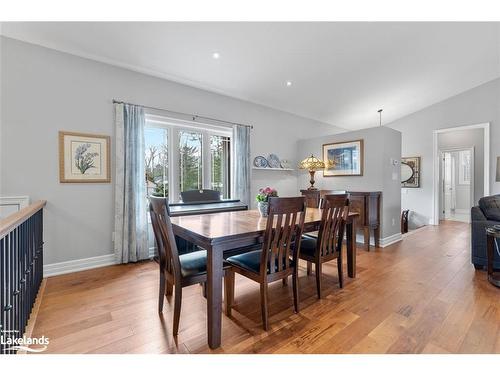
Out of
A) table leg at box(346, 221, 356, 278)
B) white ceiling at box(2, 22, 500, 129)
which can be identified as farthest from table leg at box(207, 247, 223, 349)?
white ceiling at box(2, 22, 500, 129)

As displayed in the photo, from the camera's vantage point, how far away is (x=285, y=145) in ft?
17.5

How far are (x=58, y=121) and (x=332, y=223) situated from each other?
11.0 ft

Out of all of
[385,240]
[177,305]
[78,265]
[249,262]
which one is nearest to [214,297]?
[177,305]

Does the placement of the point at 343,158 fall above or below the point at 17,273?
above

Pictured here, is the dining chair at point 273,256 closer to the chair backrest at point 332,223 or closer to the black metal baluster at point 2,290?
the chair backrest at point 332,223

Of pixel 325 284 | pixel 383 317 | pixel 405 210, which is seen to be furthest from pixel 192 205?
pixel 405 210

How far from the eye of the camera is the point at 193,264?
188 cm

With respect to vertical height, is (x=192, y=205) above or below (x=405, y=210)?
above

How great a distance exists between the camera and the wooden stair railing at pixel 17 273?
1394 millimetres

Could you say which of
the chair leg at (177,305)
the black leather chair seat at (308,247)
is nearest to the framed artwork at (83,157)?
the chair leg at (177,305)

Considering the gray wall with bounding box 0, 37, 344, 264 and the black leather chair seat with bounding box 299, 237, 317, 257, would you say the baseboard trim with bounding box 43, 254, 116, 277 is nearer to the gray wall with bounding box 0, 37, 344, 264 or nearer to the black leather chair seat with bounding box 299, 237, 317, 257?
the gray wall with bounding box 0, 37, 344, 264

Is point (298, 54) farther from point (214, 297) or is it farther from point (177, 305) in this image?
point (177, 305)
